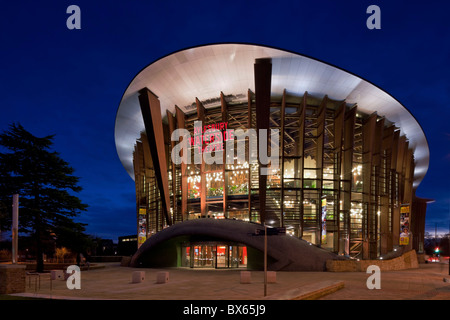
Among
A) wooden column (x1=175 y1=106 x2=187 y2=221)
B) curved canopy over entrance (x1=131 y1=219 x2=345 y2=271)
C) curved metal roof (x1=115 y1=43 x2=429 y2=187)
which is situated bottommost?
curved canopy over entrance (x1=131 y1=219 x2=345 y2=271)

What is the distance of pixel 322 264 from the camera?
31.3 metres

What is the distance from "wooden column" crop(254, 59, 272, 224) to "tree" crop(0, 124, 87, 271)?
1724cm

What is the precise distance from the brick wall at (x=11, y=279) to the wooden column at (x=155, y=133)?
22937 mm

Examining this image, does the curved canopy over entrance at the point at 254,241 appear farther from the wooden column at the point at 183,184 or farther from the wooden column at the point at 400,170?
the wooden column at the point at 400,170

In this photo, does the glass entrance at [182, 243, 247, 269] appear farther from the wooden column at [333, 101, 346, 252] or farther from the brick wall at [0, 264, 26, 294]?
the brick wall at [0, 264, 26, 294]

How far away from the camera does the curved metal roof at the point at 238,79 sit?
33.5 metres

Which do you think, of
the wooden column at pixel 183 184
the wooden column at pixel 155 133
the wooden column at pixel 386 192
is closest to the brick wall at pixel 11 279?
the wooden column at pixel 155 133

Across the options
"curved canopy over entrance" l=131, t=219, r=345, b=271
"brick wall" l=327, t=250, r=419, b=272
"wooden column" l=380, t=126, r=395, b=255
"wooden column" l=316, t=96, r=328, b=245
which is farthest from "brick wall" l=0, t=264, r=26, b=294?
"wooden column" l=380, t=126, r=395, b=255

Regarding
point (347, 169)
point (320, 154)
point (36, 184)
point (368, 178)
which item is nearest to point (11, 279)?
point (36, 184)

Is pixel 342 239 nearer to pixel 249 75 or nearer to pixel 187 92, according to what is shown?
pixel 249 75

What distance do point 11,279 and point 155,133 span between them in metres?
23.6

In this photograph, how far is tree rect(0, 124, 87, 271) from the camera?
1309 inches

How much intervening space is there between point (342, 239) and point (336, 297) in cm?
2553

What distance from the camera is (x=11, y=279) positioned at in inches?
679
